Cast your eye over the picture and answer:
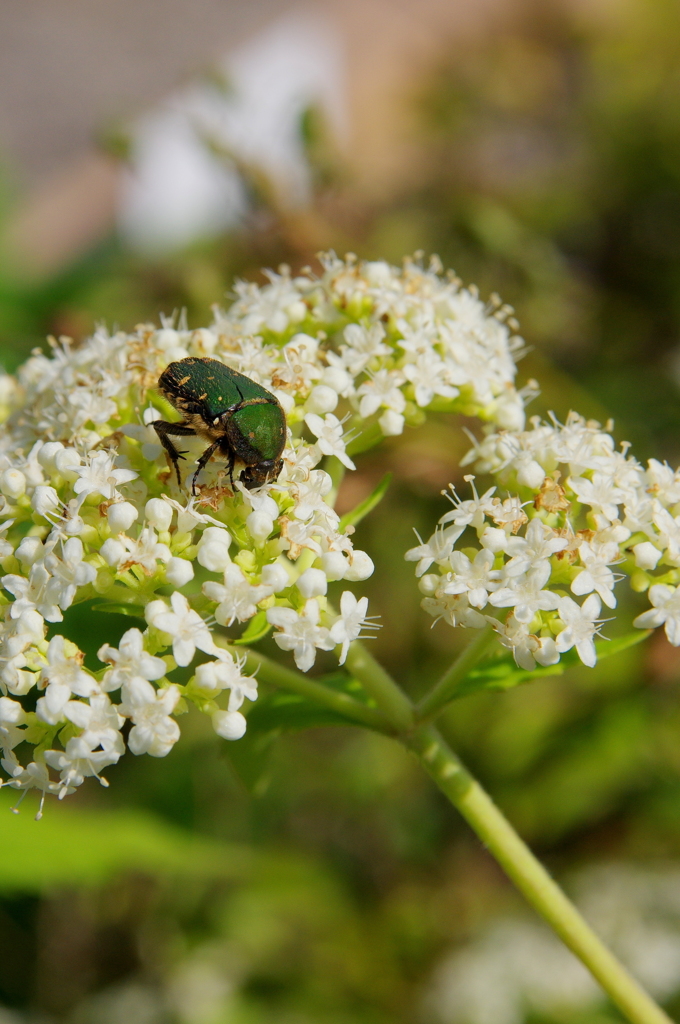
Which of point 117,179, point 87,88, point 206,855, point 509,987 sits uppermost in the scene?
point 87,88

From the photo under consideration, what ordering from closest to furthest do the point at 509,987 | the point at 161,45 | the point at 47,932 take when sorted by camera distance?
the point at 509,987 < the point at 47,932 < the point at 161,45

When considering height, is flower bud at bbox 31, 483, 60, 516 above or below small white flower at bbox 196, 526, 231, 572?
above

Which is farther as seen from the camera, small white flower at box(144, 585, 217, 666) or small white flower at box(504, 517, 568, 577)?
small white flower at box(504, 517, 568, 577)

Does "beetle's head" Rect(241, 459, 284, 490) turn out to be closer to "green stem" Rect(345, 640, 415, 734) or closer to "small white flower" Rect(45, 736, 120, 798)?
"green stem" Rect(345, 640, 415, 734)

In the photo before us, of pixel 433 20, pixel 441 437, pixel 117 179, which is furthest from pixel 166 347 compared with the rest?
pixel 433 20

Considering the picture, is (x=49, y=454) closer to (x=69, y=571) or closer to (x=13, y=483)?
(x=13, y=483)

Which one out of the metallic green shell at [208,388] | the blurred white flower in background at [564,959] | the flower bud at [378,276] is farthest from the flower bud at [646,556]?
the blurred white flower in background at [564,959]

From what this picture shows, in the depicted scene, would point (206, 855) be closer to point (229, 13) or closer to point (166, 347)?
point (166, 347)

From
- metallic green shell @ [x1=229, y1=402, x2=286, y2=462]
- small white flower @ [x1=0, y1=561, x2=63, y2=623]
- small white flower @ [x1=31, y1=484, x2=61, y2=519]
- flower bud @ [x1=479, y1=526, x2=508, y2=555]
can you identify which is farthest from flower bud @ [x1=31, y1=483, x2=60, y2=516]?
flower bud @ [x1=479, y1=526, x2=508, y2=555]
